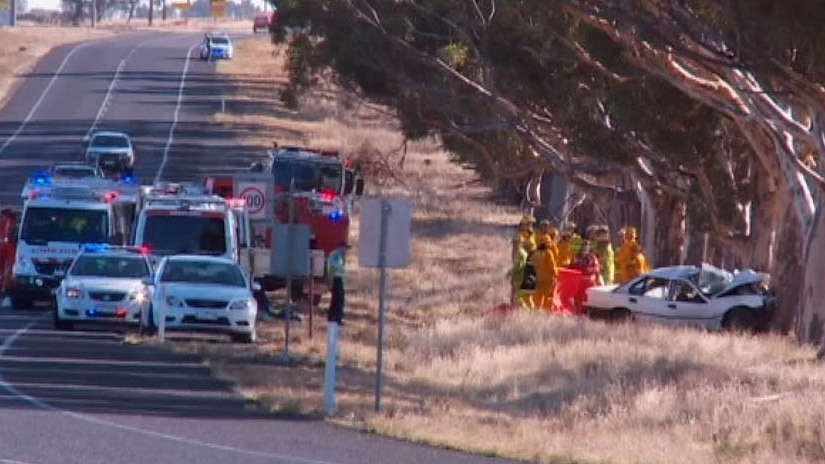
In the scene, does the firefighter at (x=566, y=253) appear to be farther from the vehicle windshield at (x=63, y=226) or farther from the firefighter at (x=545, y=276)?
the vehicle windshield at (x=63, y=226)

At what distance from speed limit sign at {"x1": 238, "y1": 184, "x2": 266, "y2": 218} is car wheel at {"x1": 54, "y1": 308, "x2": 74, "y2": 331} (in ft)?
21.9

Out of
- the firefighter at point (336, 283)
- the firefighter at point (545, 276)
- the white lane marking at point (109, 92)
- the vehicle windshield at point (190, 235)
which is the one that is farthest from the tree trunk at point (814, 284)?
the white lane marking at point (109, 92)

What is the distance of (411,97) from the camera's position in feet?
153

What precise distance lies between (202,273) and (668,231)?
50.1ft

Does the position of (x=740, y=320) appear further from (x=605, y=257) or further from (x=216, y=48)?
(x=216, y=48)

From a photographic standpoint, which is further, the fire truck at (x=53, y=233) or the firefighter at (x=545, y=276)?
the fire truck at (x=53, y=233)

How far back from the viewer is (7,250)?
125 ft

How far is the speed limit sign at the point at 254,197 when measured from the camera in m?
38.3

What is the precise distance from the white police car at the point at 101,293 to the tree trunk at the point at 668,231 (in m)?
14.6

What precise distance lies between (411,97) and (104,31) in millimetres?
108113

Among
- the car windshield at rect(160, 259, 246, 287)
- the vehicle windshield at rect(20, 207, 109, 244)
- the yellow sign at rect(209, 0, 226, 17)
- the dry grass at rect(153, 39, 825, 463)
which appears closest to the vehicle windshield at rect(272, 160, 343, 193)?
the dry grass at rect(153, 39, 825, 463)

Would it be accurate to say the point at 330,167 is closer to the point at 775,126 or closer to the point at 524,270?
the point at 524,270

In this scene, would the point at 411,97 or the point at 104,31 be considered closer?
the point at 411,97

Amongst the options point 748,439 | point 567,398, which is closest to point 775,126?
point 567,398
